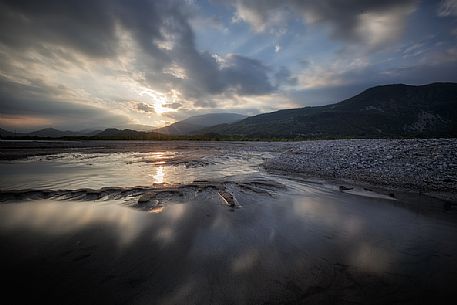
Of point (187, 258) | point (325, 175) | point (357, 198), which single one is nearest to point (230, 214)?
point (187, 258)

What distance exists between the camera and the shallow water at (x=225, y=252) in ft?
13.7

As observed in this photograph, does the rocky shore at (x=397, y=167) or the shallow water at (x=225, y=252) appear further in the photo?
the rocky shore at (x=397, y=167)

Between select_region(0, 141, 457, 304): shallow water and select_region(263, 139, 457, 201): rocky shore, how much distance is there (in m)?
4.15

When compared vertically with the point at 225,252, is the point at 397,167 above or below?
above

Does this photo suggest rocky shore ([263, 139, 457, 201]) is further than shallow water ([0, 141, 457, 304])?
Yes

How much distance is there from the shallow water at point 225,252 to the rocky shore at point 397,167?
4.15 meters

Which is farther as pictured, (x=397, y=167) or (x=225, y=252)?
(x=397, y=167)

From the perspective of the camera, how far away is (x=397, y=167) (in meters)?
15.3

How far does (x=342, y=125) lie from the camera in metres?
185

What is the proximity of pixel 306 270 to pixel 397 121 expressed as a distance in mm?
225381

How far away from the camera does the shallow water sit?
4168 millimetres

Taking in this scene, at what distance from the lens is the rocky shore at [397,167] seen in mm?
12492

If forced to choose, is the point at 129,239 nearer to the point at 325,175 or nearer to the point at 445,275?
the point at 445,275

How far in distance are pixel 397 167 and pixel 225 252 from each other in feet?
50.1
